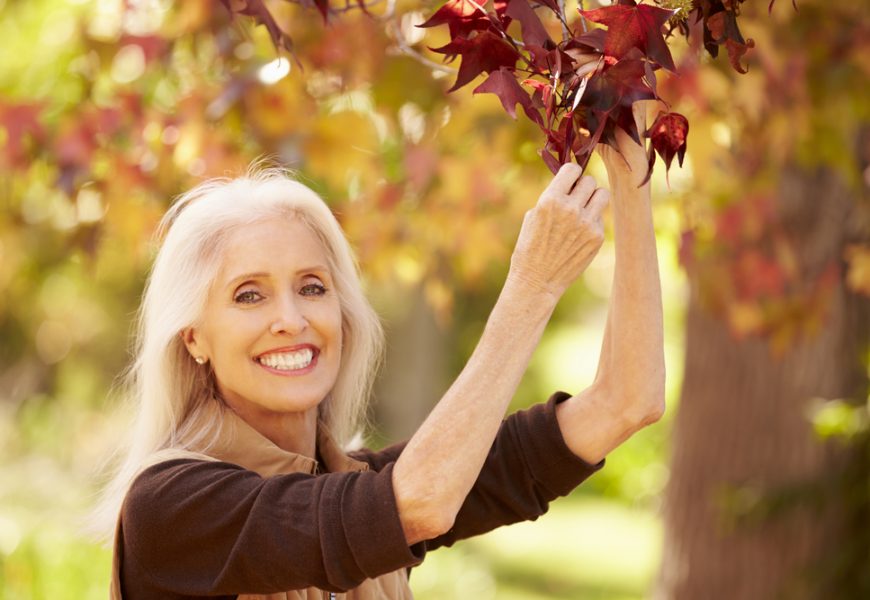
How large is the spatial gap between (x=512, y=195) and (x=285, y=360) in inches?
80.4

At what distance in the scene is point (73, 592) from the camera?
19.0ft

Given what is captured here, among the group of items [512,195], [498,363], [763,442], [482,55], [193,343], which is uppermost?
[512,195]

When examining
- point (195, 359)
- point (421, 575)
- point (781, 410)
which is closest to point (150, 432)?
point (195, 359)

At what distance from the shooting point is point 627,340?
78.9 inches

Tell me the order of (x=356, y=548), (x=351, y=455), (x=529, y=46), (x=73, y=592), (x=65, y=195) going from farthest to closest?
1. (x=73, y=592)
2. (x=65, y=195)
3. (x=351, y=455)
4. (x=356, y=548)
5. (x=529, y=46)

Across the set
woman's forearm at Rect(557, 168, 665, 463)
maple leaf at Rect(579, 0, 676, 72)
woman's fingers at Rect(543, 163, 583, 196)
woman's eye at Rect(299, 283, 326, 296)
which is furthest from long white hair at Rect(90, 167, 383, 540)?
maple leaf at Rect(579, 0, 676, 72)

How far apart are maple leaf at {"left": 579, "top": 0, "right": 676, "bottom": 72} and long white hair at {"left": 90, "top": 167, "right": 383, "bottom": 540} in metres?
0.89

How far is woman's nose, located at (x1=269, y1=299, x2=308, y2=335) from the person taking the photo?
2.09 meters

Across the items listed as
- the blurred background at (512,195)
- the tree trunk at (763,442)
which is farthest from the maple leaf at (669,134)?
the tree trunk at (763,442)

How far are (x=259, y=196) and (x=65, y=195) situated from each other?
154 cm

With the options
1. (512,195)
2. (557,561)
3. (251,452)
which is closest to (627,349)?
(251,452)

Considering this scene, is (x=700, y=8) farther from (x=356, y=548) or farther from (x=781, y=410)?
(x=781, y=410)

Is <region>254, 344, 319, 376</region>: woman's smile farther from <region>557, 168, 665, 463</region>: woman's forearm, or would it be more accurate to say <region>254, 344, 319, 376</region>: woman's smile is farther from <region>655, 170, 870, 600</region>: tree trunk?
<region>655, 170, 870, 600</region>: tree trunk

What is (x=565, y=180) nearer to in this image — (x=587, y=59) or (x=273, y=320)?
(x=587, y=59)
